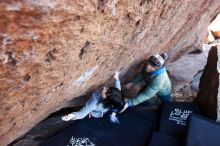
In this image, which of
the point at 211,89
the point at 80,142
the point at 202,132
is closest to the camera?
the point at 202,132

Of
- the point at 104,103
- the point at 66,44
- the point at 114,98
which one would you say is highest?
the point at 66,44

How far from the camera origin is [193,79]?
773cm

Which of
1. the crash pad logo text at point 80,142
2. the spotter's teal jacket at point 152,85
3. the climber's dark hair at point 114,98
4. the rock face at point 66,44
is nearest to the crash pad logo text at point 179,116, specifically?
the spotter's teal jacket at point 152,85

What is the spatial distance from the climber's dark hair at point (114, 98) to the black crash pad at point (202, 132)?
109 centimetres

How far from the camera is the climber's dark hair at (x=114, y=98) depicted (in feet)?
15.4

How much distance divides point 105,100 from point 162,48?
151 centimetres

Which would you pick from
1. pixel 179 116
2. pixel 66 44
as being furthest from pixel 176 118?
pixel 66 44

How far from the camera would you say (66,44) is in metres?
2.84

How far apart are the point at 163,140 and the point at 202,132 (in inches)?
21.8

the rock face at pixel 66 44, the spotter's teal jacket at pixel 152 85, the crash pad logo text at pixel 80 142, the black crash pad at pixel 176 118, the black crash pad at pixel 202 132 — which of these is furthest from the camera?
the spotter's teal jacket at pixel 152 85

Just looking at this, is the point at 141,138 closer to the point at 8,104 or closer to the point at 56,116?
the point at 56,116

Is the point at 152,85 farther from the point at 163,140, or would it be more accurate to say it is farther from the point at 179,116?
the point at 163,140

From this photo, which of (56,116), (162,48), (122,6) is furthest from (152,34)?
(56,116)

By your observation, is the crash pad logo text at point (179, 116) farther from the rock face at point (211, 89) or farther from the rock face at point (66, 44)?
the rock face at point (66, 44)
